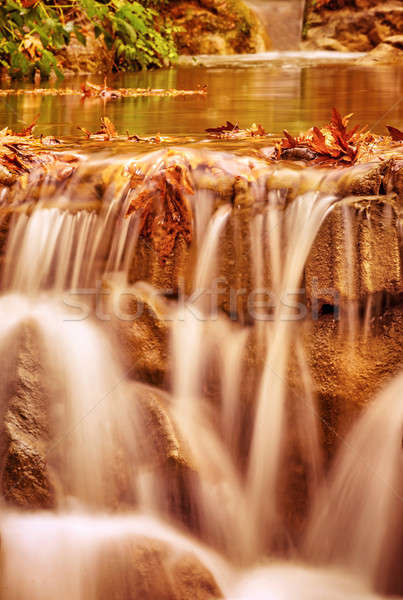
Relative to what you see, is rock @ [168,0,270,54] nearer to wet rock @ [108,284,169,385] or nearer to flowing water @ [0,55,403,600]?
flowing water @ [0,55,403,600]

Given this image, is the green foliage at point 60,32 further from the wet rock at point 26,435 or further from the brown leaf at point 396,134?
the wet rock at point 26,435

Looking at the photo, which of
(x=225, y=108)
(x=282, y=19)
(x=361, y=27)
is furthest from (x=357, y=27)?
(x=225, y=108)

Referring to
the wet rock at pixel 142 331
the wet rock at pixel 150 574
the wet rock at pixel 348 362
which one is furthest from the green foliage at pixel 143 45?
the wet rock at pixel 150 574

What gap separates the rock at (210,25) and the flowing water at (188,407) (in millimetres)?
12244

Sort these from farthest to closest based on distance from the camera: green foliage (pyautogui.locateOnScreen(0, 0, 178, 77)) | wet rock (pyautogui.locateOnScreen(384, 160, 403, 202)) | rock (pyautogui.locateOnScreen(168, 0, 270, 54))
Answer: rock (pyautogui.locateOnScreen(168, 0, 270, 54)), green foliage (pyautogui.locateOnScreen(0, 0, 178, 77)), wet rock (pyautogui.locateOnScreen(384, 160, 403, 202))

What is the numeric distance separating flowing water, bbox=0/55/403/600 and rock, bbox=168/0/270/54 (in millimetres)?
12244

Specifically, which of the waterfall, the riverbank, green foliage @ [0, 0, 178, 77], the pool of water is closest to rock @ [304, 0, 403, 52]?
the riverbank

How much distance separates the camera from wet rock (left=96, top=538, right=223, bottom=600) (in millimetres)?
2295

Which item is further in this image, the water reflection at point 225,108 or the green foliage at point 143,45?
the green foliage at point 143,45

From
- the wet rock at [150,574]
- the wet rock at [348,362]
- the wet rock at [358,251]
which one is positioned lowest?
the wet rock at [150,574]

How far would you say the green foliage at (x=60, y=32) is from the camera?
5.19 m

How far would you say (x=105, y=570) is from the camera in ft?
7.68

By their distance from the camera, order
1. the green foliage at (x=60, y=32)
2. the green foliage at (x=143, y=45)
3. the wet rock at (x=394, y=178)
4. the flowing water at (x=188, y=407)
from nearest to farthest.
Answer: the wet rock at (x=394, y=178)
the flowing water at (x=188, y=407)
the green foliage at (x=60, y=32)
the green foliage at (x=143, y=45)

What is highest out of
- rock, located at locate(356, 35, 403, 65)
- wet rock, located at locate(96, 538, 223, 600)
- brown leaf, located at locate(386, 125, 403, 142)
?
rock, located at locate(356, 35, 403, 65)
